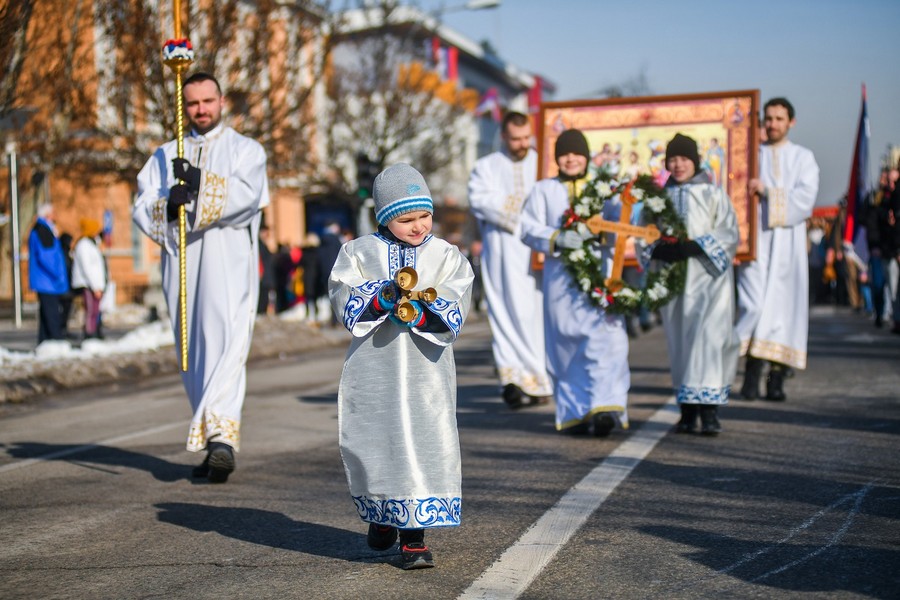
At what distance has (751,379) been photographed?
11.2 metres

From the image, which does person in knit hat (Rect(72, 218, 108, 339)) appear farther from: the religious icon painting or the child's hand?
the child's hand

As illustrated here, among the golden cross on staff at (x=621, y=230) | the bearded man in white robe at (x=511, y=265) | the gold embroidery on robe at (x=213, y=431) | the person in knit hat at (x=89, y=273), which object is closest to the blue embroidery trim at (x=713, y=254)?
the golden cross on staff at (x=621, y=230)

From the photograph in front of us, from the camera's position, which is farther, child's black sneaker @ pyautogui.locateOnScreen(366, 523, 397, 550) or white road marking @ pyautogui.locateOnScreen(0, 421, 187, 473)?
white road marking @ pyautogui.locateOnScreen(0, 421, 187, 473)

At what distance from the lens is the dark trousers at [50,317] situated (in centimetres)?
1753

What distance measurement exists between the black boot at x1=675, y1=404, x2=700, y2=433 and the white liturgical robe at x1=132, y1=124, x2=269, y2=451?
2979mm

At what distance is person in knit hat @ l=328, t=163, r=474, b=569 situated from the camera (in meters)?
5.29

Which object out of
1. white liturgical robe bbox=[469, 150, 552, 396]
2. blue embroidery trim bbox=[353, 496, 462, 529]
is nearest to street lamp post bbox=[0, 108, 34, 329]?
white liturgical robe bbox=[469, 150, 552, 396]

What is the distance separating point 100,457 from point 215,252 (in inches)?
70.7

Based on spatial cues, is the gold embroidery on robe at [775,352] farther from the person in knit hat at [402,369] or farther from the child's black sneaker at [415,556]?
the child's black sneaker at [415,556]

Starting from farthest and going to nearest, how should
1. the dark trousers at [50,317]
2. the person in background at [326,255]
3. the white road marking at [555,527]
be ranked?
1. the person in background at [326,255]
2. the dark trousers at [50,317]
3. the white road marking at [555,527]

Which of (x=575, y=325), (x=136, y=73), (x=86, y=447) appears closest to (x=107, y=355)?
(x=136, y=73)

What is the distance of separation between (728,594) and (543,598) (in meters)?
0.64

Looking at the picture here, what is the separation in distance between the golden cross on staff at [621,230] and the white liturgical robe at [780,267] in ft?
9.02

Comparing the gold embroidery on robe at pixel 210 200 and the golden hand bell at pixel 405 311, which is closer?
the golden hand bell at pixel 405 311
